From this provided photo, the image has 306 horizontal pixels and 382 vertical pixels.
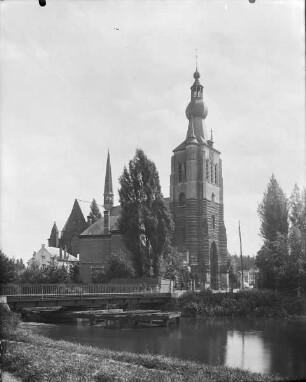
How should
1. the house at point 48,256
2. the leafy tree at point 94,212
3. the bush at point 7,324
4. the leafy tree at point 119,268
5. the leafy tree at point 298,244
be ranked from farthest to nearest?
the leafy tree at point 94,212 → the house at point 48,256 → the leafy tree at point 119,268 → the leafy tree at point 298,244 → the bush at point 7,324

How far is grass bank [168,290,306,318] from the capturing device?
1725 inches

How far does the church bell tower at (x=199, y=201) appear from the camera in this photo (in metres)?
65.9

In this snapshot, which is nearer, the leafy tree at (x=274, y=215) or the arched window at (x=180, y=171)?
the leafy tree at (x=274, y=215)

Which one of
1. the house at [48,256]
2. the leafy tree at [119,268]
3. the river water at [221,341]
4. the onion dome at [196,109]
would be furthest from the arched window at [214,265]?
the house at [48,256]

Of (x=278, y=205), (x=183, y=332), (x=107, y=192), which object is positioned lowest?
(x=183, y=332)

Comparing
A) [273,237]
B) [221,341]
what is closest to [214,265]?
[273,237]

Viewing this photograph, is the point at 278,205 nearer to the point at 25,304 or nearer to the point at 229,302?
the point at 229,302

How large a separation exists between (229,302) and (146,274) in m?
11.6

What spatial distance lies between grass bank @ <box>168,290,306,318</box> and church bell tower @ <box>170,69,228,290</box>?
55.1 feet

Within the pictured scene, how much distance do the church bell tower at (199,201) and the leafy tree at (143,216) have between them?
38.0 feet

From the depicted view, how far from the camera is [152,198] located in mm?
56281

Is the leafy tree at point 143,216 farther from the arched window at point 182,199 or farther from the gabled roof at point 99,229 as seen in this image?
the gabled roof at point 99,229

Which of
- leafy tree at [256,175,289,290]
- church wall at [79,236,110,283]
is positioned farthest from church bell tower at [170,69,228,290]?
leafy tree at [256,175,289,290]

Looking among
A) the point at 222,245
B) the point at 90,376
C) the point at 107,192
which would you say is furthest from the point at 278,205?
the point at 107,192
